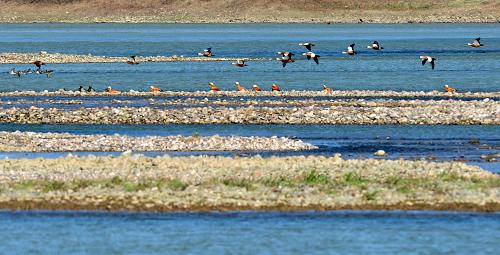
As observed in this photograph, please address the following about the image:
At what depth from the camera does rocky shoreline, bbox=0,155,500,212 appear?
24.9 meters

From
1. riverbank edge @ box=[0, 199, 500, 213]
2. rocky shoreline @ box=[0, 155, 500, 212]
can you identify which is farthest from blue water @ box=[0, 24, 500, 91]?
riverbank edge @ box=[0, 199, 500, 213]

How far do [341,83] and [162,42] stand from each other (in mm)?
62393

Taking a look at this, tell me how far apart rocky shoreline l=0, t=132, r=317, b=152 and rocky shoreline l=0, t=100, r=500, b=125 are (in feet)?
21.3

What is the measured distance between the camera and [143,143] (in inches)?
1368

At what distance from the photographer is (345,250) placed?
71.8 feet

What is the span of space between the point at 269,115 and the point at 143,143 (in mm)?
Result: 9666

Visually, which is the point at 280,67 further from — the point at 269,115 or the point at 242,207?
the point at 242,207

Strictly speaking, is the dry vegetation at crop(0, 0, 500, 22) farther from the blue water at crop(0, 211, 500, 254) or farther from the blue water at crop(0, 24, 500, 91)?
the blue water at crop(0, 211, 500, 254)

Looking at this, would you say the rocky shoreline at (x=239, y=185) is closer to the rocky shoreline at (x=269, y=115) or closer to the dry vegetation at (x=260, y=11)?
the rocky shoreline at (x=269, y=115)

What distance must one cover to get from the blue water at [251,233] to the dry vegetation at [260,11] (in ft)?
529

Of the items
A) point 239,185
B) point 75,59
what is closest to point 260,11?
point 75,59

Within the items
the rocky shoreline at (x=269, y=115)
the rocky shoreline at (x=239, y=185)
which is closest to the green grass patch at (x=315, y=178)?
the rocky shoreline at (x=239, y=185)

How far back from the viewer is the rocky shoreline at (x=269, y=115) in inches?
1665

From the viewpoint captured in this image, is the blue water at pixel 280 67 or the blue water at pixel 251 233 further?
the blue water at pixel 280 67
